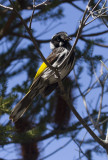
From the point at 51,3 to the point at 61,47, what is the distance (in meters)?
0.98

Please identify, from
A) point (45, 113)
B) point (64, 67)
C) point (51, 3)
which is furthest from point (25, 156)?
point (51, 3)

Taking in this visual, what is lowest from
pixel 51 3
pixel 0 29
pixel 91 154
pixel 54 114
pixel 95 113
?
pixel 91 154

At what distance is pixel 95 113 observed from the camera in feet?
12.9

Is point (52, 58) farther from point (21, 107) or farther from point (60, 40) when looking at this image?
point (21, 107)

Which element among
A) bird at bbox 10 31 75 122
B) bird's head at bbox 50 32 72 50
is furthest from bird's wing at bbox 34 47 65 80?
bird's head at bbox 50 32 72 50

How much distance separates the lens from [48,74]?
339 cm

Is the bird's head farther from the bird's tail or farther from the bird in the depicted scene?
the bird's tail

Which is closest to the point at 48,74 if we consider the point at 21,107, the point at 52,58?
the point at 52,58

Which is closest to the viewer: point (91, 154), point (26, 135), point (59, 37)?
point (26, 135)

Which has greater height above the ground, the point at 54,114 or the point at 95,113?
the point at 54,114

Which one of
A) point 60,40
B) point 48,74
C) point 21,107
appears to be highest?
point 60,40

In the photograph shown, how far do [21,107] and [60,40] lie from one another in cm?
101

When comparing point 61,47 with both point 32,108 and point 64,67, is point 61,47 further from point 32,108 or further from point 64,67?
point 32,108

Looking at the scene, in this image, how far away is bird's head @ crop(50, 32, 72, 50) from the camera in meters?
3.64
